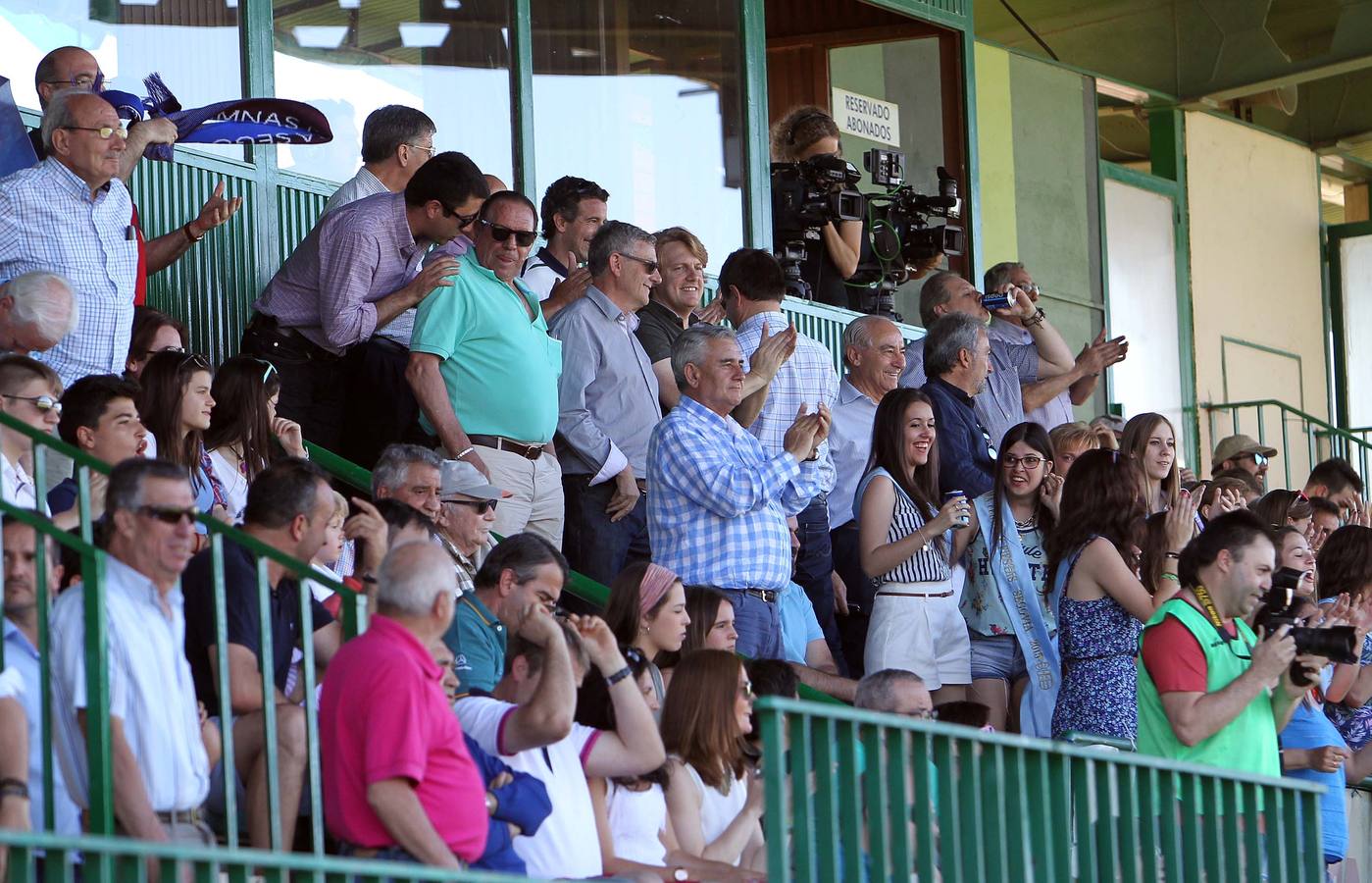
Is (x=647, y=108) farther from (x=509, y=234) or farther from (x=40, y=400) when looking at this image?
(x=40, y=400)

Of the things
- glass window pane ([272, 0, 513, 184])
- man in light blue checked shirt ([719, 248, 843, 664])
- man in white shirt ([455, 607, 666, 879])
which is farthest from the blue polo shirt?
man in white shirt ([455, 607, 666, 879])

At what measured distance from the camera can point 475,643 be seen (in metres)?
5.36

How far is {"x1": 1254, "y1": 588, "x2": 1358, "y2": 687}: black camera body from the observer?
17.1 feet

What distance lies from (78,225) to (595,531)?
205cm

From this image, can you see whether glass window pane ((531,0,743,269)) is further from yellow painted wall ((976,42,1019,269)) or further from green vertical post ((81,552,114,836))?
green vertical post ((81,552,114,836))

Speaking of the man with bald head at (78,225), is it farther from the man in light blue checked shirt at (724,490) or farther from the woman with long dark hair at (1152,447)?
the woman with long dark hair at (1152,447)

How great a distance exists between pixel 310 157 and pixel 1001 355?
306 centimetres

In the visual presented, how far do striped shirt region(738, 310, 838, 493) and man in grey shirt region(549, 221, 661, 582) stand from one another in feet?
1.34

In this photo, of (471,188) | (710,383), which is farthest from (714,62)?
(710,383)

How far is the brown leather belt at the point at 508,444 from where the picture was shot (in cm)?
682

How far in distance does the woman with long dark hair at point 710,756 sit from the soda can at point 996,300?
13.8 feet

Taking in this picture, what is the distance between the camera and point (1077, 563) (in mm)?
6473

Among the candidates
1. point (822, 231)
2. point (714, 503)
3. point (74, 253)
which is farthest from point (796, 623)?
point (822, 231)

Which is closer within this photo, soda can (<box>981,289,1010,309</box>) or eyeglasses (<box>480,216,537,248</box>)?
eyeglasses (<box>480,216,537,248</box>)
